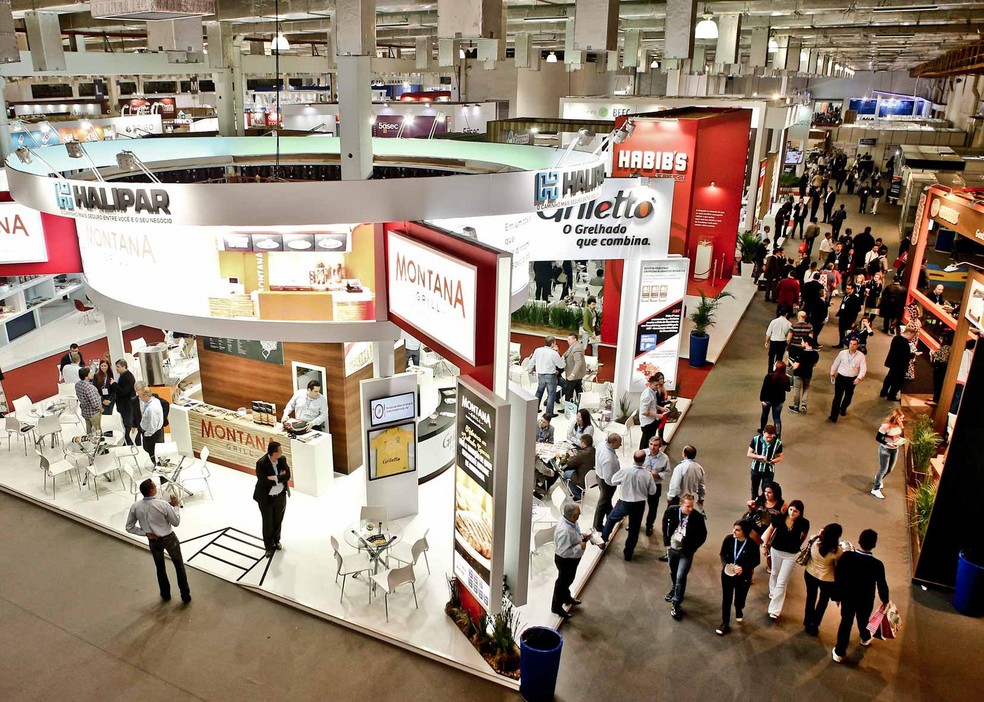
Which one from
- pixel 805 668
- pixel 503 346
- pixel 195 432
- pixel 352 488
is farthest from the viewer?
pixel 195 432

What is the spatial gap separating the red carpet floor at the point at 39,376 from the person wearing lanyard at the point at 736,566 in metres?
10.3

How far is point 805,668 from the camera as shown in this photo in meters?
6.15

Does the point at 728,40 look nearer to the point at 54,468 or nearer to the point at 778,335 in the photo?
the point at 778,335

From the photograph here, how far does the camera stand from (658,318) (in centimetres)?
1073

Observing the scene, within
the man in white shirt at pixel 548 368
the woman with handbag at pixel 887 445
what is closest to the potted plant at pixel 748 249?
the man in white shirt at pixel 548 368

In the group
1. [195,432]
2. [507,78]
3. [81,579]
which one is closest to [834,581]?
[81,579]

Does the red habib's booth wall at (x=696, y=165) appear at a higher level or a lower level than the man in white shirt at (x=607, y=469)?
higher

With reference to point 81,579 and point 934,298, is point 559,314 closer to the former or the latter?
point 934,298

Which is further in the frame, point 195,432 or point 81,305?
point 81,305

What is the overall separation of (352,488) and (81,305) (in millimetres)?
9123

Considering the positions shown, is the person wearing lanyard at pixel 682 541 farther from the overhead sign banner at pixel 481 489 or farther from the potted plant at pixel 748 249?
the potted plant at pixel 748 249

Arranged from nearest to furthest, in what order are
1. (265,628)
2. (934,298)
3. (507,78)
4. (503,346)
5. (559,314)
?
(503,346), (265,628), (934,298), (559,314), (507,78)

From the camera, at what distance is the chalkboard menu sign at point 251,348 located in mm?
9297

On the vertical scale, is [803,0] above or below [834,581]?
above
